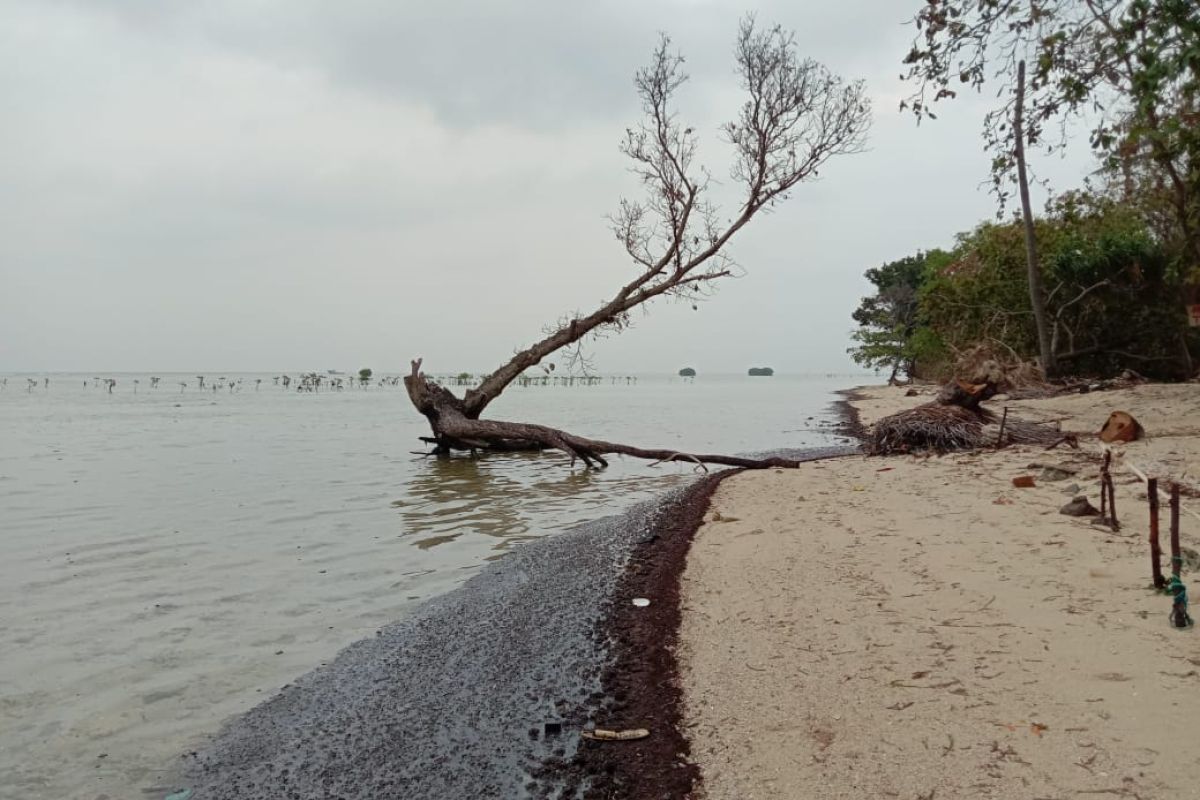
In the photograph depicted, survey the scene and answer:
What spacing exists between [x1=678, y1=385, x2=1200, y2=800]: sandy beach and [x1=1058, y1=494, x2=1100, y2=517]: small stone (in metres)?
0.07

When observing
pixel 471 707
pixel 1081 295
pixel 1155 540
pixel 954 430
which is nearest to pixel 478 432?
pixel 954 430

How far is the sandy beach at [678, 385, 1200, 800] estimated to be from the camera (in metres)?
2.26

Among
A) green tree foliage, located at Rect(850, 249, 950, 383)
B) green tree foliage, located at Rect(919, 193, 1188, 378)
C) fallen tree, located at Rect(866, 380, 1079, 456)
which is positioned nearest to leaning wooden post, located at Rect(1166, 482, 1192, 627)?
fallen tree, located at Rect(866, 380, 1079, 456)

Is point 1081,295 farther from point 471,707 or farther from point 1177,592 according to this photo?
point 471,707

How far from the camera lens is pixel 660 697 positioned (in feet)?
10.2

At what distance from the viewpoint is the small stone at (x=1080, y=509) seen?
4973mm

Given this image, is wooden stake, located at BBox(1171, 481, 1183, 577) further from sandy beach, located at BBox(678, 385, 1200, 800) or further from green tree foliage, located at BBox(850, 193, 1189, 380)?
green tree foliage, located at BBox(850, 193, 1189, 380)

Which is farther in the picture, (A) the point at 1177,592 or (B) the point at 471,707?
(B) the point at 471,707

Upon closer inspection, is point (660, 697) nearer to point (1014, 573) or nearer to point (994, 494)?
point (1014, 573)

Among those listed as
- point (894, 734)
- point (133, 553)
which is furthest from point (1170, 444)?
point (133, 553)

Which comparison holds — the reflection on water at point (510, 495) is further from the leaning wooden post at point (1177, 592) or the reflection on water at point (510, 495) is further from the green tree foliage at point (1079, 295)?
the green tree foliage at point (1079, 295)

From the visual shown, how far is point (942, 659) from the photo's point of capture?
119 inches

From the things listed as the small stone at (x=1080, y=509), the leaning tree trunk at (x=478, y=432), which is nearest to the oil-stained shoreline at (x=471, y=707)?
the small stone at (x=1080, y=509)

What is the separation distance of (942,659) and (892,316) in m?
45.6
